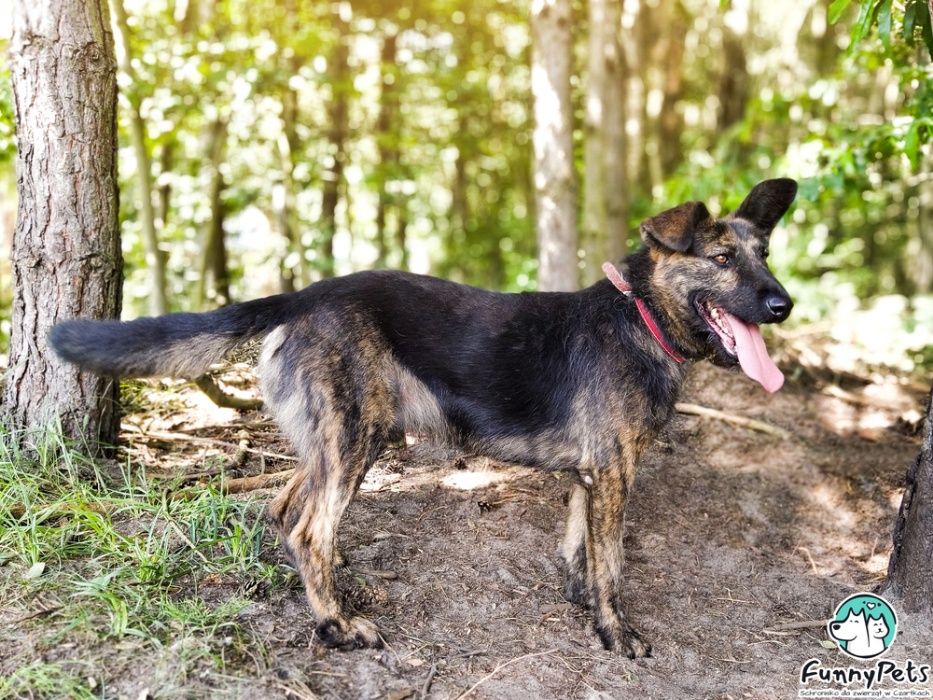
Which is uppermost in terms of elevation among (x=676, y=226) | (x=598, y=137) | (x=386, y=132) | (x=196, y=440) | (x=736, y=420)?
(x=386, y=132)

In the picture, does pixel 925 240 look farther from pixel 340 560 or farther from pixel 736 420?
pixel 340 560

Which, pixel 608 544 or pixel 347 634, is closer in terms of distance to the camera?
pixel 347 634

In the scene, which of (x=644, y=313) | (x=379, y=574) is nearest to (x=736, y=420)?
(x=644, y=313)

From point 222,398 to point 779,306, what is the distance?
4088 millimetres

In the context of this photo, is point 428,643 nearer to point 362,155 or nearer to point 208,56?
point 208,56

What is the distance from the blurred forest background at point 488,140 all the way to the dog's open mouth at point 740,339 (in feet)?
6.19

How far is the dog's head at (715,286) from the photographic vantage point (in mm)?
4250

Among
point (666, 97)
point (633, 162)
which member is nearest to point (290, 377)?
point (633, 162)

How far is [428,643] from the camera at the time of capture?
390 centimetres

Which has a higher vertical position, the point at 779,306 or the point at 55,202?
the point at 55,202

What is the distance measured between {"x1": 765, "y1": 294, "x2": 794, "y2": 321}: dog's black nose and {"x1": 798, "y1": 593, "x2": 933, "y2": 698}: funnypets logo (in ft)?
5.78

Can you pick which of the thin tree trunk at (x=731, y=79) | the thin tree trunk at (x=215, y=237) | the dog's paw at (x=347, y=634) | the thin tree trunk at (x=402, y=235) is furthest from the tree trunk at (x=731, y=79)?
the dog's paw at (x=347, y=634)

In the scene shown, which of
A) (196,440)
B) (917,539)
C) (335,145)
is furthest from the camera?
(335,145)

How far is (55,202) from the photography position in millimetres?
4770
